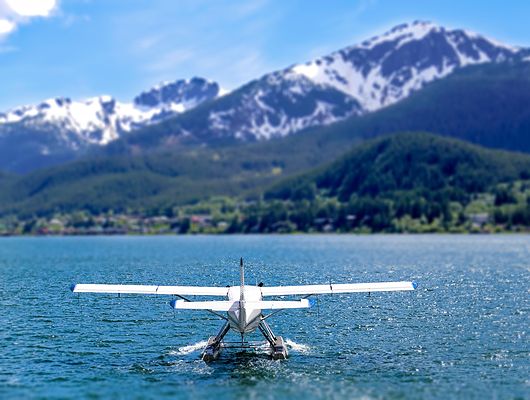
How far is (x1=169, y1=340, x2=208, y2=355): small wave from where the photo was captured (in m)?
52.9

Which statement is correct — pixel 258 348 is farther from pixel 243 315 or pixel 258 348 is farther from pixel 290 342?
pixel 243 315

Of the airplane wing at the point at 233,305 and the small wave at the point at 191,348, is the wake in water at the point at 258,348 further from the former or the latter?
the airplane wing at the point at 233,305

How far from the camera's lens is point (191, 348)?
179 ft

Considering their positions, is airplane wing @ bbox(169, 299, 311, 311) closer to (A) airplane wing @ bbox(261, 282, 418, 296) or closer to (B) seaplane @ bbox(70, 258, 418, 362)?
(B) seaplane @ bbox(70, 258, 418, 362)

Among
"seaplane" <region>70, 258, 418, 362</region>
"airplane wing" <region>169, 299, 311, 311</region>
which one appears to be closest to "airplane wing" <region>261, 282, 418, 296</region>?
"seaplane" <region>70, 258, 418, 362</region>

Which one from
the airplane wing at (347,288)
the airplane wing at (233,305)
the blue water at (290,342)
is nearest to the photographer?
the blue water at (290,342)

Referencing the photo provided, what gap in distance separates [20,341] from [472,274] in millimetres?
70033

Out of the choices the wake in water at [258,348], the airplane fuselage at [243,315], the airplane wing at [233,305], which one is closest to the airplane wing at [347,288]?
the airplane fuselage at [243,315]

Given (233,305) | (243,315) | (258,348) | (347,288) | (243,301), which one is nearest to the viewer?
(243,315)

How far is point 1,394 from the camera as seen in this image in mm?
41188

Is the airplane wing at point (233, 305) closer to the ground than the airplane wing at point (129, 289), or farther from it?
closer to the ground

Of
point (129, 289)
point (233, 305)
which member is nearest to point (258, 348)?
point (233, 305)

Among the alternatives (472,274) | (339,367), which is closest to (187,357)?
(339,367)

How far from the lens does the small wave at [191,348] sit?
52881 mm
